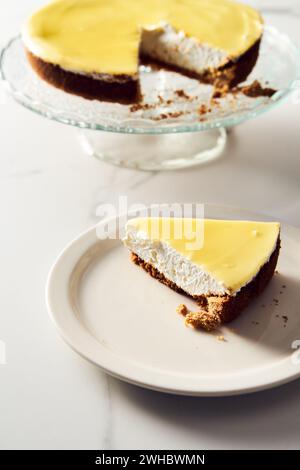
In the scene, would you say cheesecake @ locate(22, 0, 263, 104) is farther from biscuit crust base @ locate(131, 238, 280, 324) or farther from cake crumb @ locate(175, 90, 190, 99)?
biscuit crust base @ locate(131, 238, 280, 324)

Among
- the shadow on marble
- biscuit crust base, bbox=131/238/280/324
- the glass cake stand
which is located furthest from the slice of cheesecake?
the glass cake stand

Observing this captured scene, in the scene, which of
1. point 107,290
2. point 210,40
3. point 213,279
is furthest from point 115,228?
point 210,40

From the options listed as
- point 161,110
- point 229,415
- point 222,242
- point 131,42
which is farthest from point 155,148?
point 229,415

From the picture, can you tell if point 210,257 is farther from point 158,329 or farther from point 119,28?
point 119,28

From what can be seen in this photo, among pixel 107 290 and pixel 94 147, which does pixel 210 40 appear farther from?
pixel 107 290
